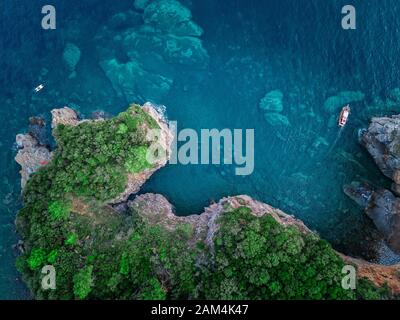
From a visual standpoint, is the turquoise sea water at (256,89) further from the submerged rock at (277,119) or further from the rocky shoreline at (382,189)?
the rocky shoreline at (382,189)

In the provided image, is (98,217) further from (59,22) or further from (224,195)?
(59,22)

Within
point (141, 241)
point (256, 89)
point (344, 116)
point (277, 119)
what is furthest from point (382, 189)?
point (141, 241)

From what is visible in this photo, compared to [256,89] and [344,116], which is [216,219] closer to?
[256,89]

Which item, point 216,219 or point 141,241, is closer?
point 141,241

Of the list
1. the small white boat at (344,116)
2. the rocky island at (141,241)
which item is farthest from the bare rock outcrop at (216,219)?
the small white boat at (344,116)
